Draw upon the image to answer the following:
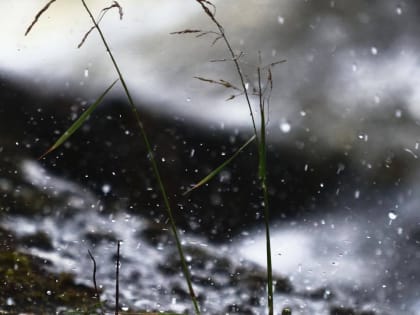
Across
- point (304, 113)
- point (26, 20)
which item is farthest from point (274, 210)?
point (26, 20)

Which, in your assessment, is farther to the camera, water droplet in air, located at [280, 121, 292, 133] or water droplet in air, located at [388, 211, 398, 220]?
water droplet in air, located at [280, 121, 292, 133]

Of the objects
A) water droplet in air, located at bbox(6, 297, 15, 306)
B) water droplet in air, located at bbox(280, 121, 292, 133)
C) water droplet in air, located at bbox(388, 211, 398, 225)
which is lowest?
water droplet in air, located at bbox(6, 297, 15, 306)

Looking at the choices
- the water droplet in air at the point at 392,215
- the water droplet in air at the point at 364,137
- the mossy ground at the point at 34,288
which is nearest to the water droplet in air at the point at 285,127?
the water droplet in air at the point at 364,137

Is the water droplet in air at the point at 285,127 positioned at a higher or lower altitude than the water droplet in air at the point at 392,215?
higher

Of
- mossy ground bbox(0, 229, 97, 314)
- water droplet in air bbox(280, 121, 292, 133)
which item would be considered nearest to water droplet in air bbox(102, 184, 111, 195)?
mossy ground bbox(0, 229, 97, 314)

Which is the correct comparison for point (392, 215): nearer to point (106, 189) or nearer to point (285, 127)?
point (285, 127)

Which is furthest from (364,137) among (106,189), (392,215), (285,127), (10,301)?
(10,301)

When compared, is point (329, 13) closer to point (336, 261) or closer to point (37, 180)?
point (336, 261)

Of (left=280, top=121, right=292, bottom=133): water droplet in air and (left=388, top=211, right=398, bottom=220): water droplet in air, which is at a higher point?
(left=280, top=121, right=292, bottom=133): water droplet in air

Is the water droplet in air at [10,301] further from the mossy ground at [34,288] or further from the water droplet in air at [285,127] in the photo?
the water droplet in air at [285,127]

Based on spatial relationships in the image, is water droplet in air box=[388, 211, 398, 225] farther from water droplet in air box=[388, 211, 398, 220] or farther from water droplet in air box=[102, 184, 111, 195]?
water droplet in air box=[102, 184, 111, 195]

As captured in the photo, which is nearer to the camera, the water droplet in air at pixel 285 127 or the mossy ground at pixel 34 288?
the mossy ground at pixel 34 288
